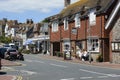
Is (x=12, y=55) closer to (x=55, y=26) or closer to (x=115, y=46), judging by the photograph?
(x=115, y=46)

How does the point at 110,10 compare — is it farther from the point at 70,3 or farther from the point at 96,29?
the point at 70,3

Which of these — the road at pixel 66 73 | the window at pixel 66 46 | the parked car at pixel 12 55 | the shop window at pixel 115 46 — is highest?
the window at pixel 66 46

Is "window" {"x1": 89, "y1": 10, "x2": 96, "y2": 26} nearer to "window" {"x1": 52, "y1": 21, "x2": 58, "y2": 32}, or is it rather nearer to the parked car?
the parked car

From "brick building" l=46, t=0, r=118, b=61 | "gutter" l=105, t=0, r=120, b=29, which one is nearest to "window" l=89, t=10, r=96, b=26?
"brick building" l=46, t=0, r=118, b=61

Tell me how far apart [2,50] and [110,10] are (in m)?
15.1

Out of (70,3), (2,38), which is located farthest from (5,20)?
(70,3)

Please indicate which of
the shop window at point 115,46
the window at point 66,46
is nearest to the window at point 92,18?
the shop window at point 115,46

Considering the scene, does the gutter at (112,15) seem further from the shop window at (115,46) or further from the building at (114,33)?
the shop window at (115,46)

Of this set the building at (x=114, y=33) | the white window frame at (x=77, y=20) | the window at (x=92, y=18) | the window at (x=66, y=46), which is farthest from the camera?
the window at (x=66, y=46)

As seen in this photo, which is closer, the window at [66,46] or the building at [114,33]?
the building at [114,33]

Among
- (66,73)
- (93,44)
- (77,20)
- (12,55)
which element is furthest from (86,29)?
(66,73)

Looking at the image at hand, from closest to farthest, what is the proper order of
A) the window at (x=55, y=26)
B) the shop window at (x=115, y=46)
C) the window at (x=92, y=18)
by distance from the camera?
the shop window at (x=115, y=46) < the window at (x=92, y=18) < the window at (x=55, y=26)

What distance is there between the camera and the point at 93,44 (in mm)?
50594

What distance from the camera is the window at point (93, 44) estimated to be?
4972 centimetres
